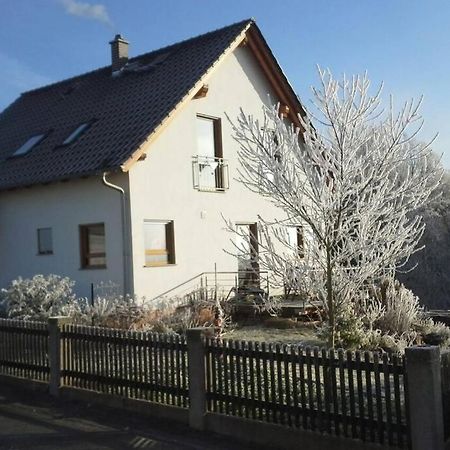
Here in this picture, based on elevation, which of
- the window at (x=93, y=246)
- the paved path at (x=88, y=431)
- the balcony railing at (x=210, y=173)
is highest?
the balcony railing at (x=210, y=173)

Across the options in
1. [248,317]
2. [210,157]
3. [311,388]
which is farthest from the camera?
[210,157]

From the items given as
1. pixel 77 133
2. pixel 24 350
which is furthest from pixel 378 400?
pixel 77 133

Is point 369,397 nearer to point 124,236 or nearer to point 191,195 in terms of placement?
point 124,236

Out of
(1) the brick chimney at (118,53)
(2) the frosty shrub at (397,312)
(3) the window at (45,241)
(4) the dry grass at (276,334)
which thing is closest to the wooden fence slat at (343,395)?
(4) the dry grass at (276,334)

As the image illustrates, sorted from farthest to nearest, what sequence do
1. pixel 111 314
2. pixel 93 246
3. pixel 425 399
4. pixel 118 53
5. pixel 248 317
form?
pixel 118 53 < pixel 93 246 < pixel 248 317 < pixel 111 314 < pixel 425 399

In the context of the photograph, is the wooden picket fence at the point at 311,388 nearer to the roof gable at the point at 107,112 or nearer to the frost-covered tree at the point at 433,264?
the roof gable at the point at 107,112

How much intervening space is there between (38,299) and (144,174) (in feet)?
12.5

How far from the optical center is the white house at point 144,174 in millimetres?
14468

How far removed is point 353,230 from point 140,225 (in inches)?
275

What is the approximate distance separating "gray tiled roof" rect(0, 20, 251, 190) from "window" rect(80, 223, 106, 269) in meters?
1.42

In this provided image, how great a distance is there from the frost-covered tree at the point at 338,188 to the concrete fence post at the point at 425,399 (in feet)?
8.50

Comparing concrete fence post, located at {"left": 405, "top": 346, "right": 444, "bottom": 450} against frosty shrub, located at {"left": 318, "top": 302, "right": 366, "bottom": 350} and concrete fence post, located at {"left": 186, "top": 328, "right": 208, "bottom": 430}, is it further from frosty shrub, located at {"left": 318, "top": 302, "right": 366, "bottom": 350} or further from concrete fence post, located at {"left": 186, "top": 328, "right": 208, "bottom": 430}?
frosty shrub, located at {"left": 318, "top": 302, "right": 366, "bottom": 350}

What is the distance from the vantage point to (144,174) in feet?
48.4

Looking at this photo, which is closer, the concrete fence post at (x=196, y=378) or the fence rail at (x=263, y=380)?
the fence rail at (x=263, y=380)
